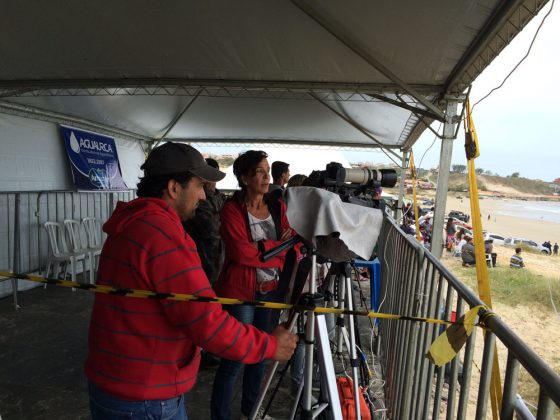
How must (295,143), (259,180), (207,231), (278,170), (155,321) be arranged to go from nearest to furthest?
(155,321) < (259,180) < (207,231) < (278,170) < (295,143)

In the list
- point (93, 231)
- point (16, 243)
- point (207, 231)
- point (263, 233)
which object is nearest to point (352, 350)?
point (263, 233)

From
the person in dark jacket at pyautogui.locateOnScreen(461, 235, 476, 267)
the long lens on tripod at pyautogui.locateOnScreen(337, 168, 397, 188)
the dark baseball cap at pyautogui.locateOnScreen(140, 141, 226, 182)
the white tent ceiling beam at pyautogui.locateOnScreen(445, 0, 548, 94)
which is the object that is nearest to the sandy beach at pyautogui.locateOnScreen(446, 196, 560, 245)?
the person in dark jacket at pyautogui.locateOnScreen(461, 235, 476, 267)

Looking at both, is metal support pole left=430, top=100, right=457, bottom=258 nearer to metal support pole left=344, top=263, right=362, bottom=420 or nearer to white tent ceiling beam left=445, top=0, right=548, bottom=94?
white tent ceiling beam left=445, top=0, right=548, bottom=94

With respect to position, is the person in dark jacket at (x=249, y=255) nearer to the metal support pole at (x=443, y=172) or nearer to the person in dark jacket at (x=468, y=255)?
the metal support pole at (x=443, y=172)

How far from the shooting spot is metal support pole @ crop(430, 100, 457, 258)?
3.81 meters

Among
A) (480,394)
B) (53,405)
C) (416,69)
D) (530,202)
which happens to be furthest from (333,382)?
(530,202)

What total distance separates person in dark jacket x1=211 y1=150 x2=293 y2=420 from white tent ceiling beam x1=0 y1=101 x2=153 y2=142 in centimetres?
475

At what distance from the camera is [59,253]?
5.07 meters

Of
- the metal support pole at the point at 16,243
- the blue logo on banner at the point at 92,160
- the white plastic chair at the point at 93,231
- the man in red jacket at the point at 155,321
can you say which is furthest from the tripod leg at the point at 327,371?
the blue logo on banner at the point at 92,160

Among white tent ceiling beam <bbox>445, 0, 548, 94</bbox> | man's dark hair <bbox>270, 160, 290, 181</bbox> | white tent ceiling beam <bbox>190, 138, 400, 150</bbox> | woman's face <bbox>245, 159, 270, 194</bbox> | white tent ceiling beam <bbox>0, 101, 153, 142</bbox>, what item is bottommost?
woman's face <bbox>245, 159, 270, 194</bbox>

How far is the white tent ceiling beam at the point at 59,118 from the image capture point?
5.21 metres

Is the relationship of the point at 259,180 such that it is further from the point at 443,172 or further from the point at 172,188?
the point at 443,172

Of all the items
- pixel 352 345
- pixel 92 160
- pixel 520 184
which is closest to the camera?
pixel 352 345

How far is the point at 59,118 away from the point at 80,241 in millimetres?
2140
